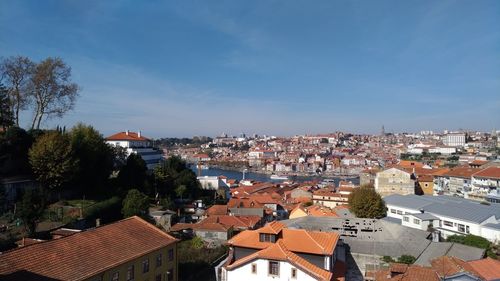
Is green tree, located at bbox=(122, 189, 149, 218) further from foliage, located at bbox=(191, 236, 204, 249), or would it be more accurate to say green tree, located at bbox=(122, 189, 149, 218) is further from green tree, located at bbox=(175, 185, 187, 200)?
green tree, located at bbox=(175, 185, 187, 200)

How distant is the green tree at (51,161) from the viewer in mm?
15086

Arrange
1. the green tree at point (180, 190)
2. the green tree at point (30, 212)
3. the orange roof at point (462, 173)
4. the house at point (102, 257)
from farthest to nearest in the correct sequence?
1. the orange roof at point (462, 173)
2. the green tree at point (180, 190)
3. the green tree at point (30, 212)
4. the house at point (102, 257)

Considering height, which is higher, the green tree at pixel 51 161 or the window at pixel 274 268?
the green tree at pixel 51 161

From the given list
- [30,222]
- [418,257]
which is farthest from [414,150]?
[30,222]

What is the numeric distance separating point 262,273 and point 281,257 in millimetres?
701

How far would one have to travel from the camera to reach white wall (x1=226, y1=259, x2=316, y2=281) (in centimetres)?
940

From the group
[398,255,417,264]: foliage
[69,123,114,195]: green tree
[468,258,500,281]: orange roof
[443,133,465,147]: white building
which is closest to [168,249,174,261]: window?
[69,123,114,195]: green tree

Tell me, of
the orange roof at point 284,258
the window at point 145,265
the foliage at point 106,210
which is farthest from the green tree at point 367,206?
the window at point 145,265

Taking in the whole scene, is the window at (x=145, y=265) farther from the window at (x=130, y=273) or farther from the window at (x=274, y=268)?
the window at (x=274, y=268)

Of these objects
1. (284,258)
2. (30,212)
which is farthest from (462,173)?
(30,212)

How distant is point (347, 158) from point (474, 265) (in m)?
88.0

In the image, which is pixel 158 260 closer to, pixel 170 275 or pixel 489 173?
pixel 170 275

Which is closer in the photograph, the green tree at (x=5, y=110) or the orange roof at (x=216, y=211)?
the green tree at (x=5, y=110)

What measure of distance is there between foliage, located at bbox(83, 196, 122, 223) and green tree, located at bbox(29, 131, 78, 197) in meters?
1.78
